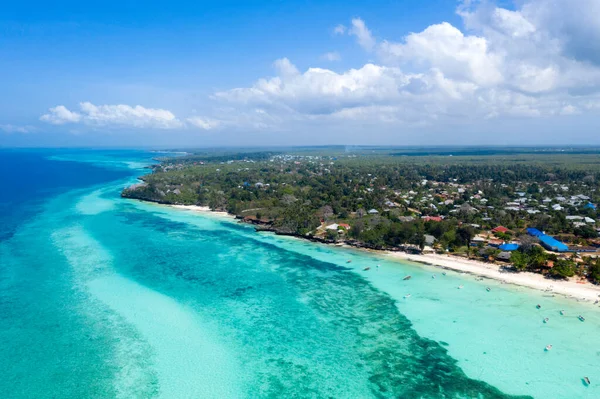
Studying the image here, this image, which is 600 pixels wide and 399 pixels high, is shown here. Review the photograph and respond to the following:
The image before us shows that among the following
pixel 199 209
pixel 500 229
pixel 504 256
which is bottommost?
pixel 504 256

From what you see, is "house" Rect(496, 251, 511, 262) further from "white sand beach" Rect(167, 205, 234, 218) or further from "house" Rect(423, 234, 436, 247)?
"white sand beach" Rect(167, 205, 234, 218)

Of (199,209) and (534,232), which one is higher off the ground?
(534,232)

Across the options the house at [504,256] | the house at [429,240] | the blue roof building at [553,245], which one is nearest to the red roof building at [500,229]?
the blue roof building at [553,245]

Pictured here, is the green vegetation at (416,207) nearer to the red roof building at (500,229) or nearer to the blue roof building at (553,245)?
the red roof building at (500,229)

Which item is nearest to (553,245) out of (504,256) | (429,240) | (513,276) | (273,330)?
(504,256)

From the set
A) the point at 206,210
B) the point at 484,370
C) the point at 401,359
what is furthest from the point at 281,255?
the point at 206,210

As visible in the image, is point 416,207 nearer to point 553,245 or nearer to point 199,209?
point 553,245

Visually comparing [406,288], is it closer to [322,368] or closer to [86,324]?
[322,368]
